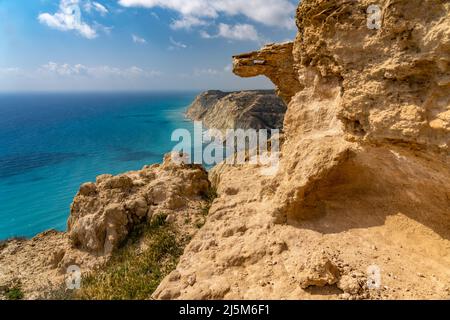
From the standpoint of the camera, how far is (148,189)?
544 inches

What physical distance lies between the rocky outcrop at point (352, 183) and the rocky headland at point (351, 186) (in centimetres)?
2

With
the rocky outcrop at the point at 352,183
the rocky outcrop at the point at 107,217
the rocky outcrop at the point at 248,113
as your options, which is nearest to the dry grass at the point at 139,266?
the rocky outcrop at the point at 107,217

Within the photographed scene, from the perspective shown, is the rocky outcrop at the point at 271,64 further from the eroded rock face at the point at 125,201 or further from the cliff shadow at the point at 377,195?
the cliff shadow at the point at 377,195

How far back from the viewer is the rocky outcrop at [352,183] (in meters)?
5.54

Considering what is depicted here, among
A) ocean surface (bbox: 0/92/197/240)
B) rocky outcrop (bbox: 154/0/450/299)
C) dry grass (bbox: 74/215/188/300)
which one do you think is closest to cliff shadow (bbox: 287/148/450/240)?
rocky outcrop (bbox: 154/0/450/299)

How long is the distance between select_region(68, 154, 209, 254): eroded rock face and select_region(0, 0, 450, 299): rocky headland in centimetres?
406

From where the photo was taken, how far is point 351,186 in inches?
318

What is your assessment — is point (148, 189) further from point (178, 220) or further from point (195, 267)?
point (195, 267)

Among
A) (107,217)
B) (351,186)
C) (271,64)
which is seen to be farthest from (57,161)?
(351,186)

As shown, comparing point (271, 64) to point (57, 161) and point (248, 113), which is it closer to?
point (248, 113)

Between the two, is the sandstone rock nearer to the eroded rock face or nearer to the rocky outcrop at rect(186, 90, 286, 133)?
the eroded rock face

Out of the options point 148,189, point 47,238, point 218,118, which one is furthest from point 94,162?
point 148,189

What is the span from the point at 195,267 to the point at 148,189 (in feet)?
23.0

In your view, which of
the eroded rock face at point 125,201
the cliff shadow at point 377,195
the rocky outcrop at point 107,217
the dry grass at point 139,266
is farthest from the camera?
the eroded rock face at point 125,201
